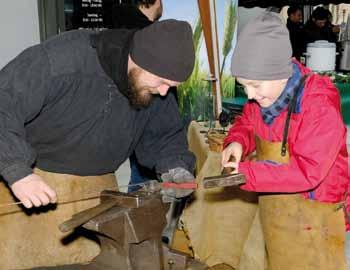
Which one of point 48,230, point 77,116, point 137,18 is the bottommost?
point 48,230

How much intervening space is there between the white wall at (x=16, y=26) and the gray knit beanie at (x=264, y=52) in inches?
106

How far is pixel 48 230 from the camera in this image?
5.90 feet

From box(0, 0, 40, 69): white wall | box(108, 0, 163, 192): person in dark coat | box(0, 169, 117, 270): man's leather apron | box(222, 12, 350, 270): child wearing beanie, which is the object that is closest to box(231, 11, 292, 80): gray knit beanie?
box(222, 12, 350, 270): child wearing beanie

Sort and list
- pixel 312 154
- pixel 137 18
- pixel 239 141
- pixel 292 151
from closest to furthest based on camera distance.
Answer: pixel 312 154 → pixel 292 151 → pixel 239 141 → pixel 137 18

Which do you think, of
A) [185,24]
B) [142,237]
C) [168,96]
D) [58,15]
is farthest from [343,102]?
[58,15]

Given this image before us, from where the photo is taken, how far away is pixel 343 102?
2.94 m

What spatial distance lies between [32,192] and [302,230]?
2.84 feet

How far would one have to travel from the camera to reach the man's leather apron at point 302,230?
1.69 meters

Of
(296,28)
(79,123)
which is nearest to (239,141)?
(79,123)

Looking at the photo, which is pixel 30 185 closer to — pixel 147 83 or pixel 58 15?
pixel 147 83

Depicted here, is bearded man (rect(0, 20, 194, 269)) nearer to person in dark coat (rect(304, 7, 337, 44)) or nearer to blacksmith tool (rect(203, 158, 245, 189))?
blacksmith tool (rect(203, 158, 245, 189))

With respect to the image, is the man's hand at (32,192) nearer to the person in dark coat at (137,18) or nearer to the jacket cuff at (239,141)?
the jacket cuff at (239,141)

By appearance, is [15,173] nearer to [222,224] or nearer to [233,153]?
[233,153]

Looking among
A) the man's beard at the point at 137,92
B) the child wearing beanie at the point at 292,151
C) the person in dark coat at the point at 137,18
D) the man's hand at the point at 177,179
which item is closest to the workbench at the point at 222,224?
the person in dark coat at the point at 137,18
